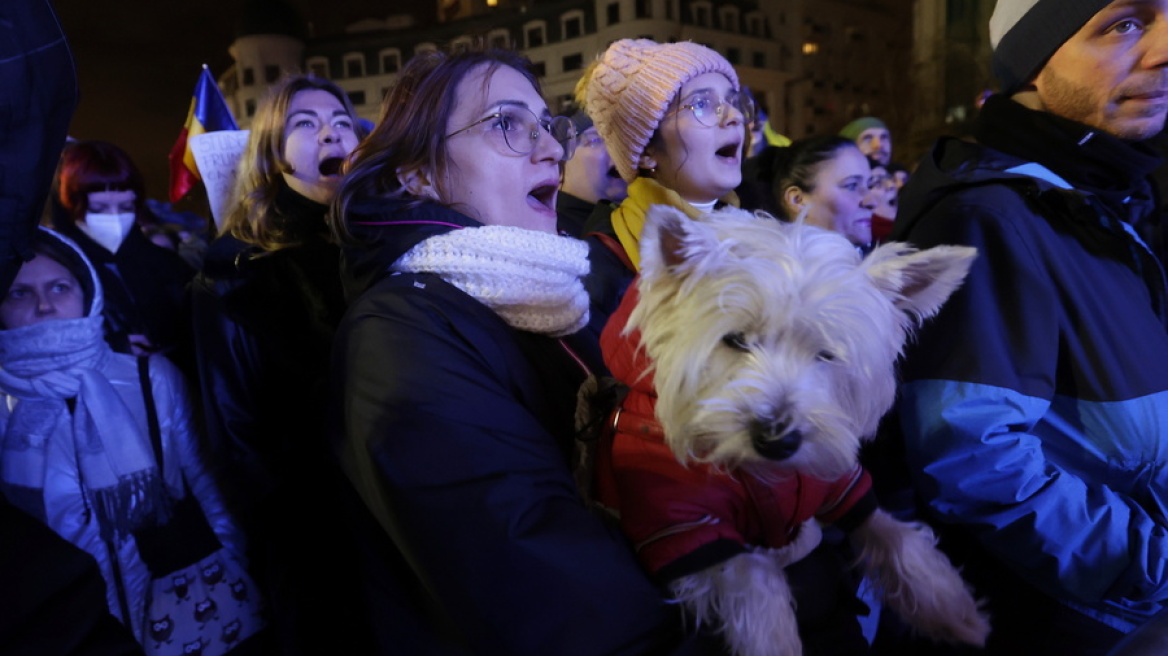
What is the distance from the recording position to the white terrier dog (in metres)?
1.26

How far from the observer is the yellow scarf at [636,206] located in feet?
8.68

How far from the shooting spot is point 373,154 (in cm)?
188

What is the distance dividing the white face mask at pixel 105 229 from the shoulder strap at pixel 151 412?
1619 mm

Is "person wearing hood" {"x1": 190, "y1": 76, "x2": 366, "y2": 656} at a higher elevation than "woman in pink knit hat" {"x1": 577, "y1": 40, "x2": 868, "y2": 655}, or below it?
below

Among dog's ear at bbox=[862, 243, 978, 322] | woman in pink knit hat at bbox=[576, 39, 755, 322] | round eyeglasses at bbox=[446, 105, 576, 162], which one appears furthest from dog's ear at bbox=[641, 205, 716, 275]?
woman in pink knit hat at bbox=[576, 39, 755, 322]

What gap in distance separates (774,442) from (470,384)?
2.11ft

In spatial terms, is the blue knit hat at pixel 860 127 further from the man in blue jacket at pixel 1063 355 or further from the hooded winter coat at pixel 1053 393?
the hooded winter coat at pixel 1053 393

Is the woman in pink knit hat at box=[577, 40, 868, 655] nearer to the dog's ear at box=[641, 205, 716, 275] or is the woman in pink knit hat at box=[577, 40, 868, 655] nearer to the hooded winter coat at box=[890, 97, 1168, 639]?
the dog's ear at box=[641, 205, 716, 275]

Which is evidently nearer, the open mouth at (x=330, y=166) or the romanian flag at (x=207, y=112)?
the open mouth at (x=330, y=166)

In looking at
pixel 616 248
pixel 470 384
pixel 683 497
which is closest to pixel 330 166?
pixel 616 248

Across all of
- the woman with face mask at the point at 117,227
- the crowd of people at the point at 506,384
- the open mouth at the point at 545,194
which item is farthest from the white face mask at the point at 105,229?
the open mouth at the point at 545,194

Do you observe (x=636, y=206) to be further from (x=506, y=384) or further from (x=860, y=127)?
(x=860, y=127)

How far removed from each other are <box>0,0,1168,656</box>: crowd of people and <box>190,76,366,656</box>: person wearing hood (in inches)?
0.6

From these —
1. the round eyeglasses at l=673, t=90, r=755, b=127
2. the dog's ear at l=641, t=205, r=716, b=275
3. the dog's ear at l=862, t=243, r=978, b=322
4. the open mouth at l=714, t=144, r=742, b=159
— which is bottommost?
the dog's ear at l=862, t=243, r=978, b=322
